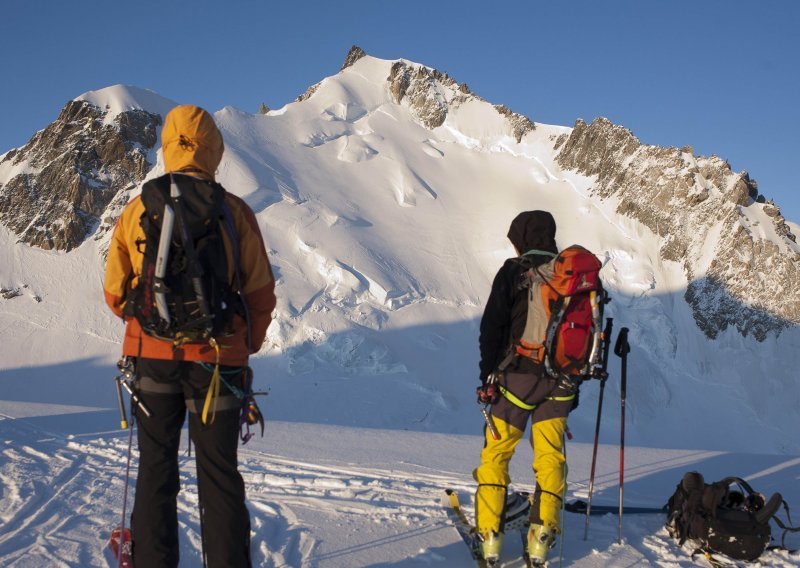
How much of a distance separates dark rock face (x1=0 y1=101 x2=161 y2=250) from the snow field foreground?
1007 inches

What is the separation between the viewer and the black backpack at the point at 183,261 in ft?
8.32

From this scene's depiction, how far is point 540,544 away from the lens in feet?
11.6

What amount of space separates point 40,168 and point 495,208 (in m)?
24.8

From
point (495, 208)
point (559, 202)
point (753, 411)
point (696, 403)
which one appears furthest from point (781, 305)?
point (495, 208)

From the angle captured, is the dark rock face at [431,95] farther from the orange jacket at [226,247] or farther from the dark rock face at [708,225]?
the orange jacket at [226,247]

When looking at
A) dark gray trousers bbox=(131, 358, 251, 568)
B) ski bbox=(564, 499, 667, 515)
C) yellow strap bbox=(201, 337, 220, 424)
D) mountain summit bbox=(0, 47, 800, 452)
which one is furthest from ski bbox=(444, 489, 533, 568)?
mountain summit bbox=(0, 47, 800, 452)

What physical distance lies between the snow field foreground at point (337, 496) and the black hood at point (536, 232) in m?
1.93

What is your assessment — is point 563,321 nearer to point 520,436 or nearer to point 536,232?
point 536,232

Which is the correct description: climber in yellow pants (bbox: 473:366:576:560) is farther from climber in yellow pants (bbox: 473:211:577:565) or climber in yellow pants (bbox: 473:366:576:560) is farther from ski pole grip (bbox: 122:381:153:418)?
ski pole grip (bbox: 122:381:153:418)

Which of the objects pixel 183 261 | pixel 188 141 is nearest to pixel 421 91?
pixel 188 141

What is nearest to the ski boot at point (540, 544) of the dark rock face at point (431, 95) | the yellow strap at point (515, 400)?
the yellow strap at point (515, 400)

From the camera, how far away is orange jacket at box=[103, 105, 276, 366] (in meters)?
2.71

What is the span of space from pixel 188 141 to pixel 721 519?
3919 millimetres

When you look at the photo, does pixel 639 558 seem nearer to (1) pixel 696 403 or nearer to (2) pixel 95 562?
(2) pixel 95 562
